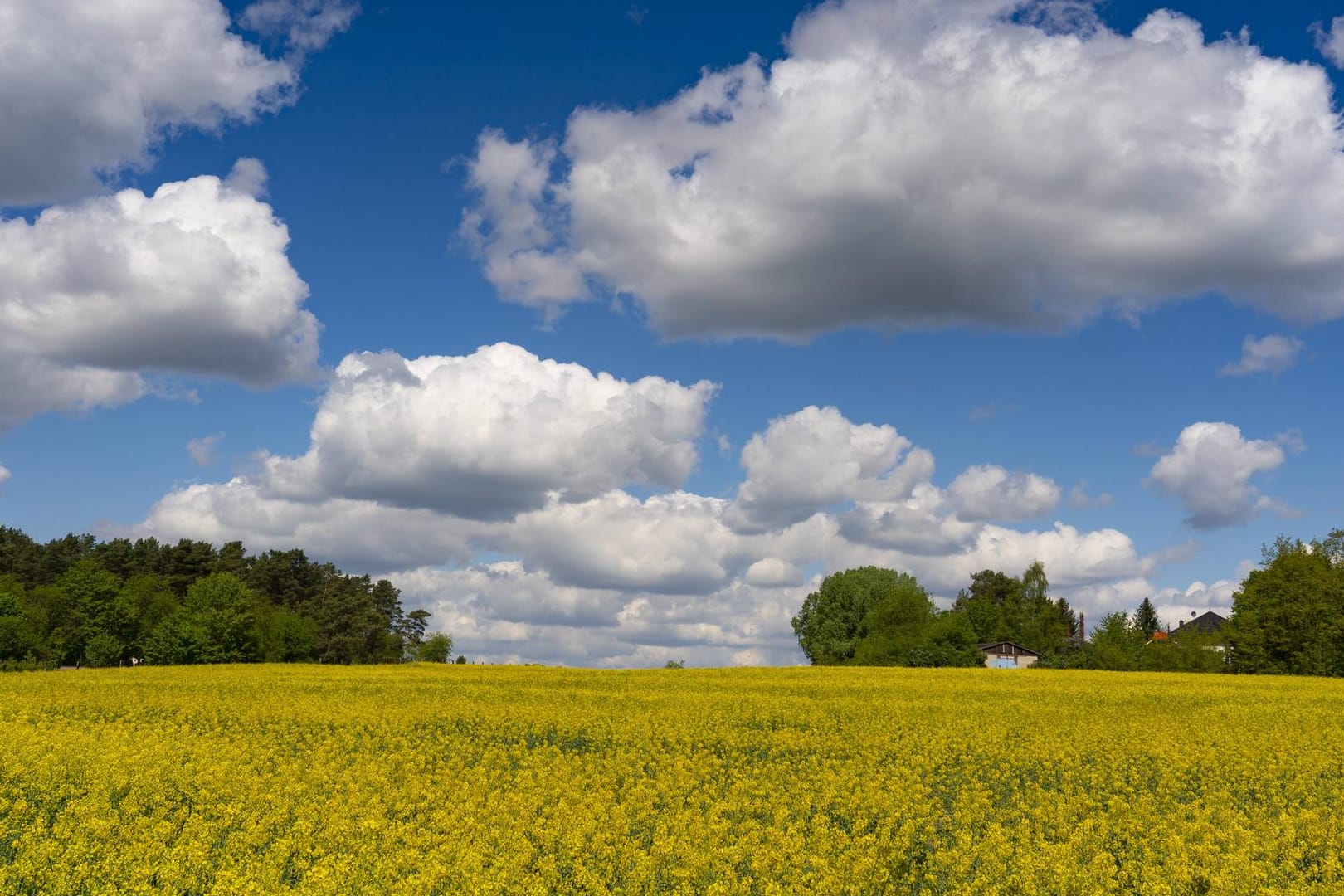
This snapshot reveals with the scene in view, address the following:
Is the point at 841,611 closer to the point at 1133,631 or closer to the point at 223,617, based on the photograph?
the point at 1133,631

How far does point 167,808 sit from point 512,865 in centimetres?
696

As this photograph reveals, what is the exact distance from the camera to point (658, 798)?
1622cm

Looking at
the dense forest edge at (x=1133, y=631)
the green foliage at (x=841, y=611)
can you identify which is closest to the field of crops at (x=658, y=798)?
the dense forest edge at (x=1133, y=631)

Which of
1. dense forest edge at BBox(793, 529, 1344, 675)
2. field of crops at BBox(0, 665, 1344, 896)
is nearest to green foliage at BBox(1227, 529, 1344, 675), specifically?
dense forest edge at BBox(793, 529, 1344, 675)

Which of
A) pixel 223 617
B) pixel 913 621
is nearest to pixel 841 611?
pixel 913 621

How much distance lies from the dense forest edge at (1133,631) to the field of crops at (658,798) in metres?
57.0

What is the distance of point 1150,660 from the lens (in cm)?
8500

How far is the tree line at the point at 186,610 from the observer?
8675 cm

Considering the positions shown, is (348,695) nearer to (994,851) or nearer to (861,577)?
(994,851)

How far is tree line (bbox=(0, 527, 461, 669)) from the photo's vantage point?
8675 cm

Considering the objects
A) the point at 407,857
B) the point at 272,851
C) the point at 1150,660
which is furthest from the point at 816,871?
the point at 1150,660

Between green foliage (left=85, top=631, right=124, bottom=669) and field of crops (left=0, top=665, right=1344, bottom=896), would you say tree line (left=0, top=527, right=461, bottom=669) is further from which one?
field of crops (left=0, top=665, right=1344, bottom=896)

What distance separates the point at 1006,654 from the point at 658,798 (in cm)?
11116

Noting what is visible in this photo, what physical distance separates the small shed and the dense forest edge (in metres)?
2.45
